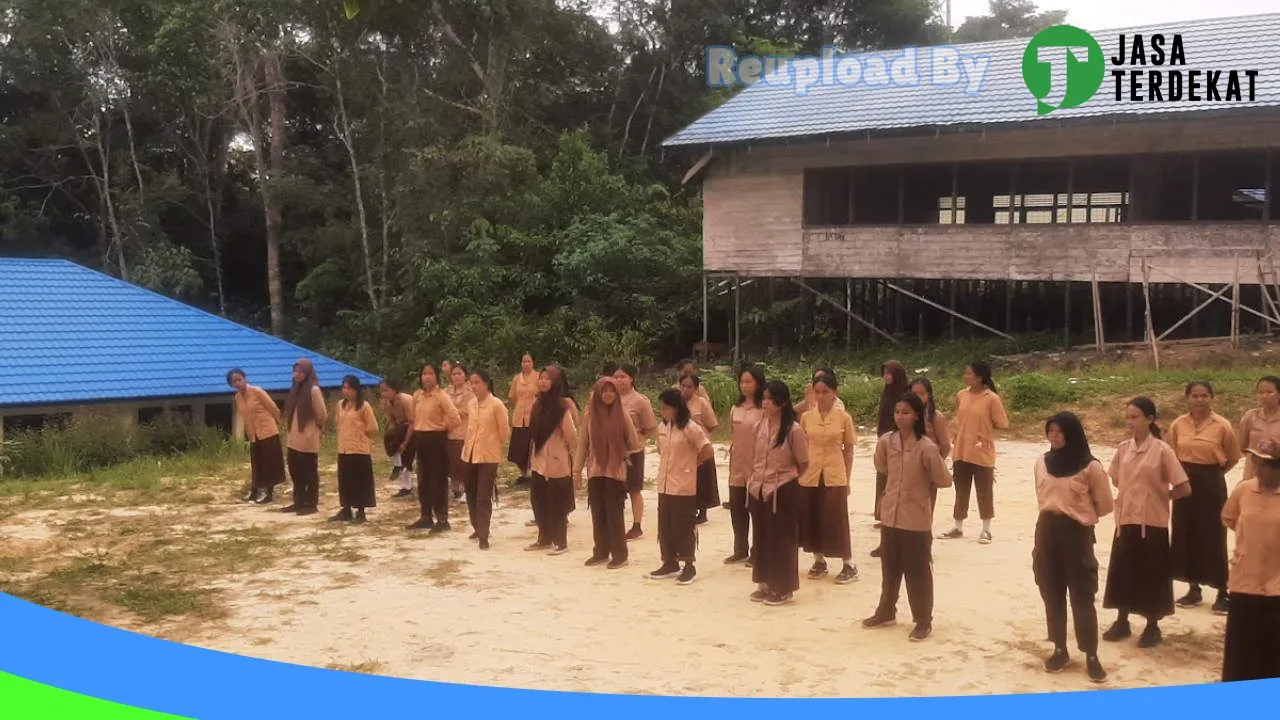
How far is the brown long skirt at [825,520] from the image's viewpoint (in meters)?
7.47

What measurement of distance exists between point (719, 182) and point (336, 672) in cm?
1615

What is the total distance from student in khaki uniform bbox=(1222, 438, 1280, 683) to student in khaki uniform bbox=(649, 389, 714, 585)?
11.1ft

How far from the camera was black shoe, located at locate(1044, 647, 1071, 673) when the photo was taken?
555cm

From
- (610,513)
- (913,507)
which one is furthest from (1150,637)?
(610,513)

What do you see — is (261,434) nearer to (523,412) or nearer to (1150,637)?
(523,412)

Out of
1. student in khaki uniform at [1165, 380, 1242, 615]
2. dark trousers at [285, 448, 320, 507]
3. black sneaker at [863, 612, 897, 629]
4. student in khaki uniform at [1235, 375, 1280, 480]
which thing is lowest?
black sneaker at [863, 612, 897, 629]

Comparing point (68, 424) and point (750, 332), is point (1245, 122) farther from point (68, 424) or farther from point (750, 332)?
point (68, 424)

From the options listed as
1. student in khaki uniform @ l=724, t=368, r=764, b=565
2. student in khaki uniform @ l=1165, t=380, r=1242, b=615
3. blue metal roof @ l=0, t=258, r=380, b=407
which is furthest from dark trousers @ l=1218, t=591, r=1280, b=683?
blue metal roof @ l=0, t=258, r=380, b=407

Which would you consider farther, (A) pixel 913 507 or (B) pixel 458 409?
(B) pixel 458 409

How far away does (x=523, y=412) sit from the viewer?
1106cm

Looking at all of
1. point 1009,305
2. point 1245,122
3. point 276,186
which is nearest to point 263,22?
point 276,186

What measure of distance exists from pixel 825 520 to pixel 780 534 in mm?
729

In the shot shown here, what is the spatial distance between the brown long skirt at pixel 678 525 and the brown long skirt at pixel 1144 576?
2.60 metres

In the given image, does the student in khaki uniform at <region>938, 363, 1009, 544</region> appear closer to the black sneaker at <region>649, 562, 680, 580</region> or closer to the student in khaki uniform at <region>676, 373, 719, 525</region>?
the student in khaki uniform at <region>676, 373, 719, 525</region>
